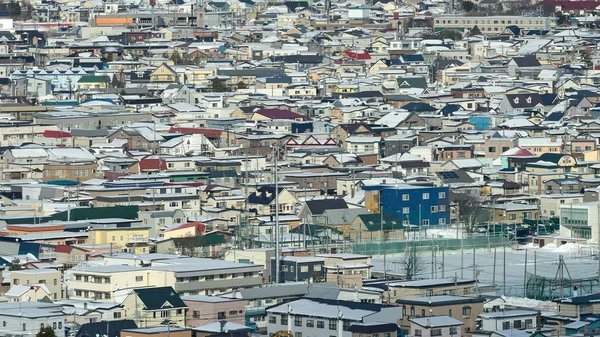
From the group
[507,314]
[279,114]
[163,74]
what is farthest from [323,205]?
[163,74]

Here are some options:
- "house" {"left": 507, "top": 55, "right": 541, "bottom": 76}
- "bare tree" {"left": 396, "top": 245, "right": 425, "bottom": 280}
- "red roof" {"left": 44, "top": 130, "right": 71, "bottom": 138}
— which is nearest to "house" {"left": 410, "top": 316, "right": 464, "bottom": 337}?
"bare tree" {"left": 396, "top": 245, "right": 425, "bottom": 280}

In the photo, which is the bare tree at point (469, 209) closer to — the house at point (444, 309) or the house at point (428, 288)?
the house at point (428, 288)

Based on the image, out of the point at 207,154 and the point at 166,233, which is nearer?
the point at 166,233

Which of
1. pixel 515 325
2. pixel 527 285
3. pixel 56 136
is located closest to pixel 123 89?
pixel 56 136

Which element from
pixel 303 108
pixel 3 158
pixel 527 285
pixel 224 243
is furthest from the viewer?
pixel 303 108

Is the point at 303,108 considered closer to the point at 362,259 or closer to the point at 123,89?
the point at 123,89

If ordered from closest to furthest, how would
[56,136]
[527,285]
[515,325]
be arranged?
[515,325] < [527,285] < [56,136]
